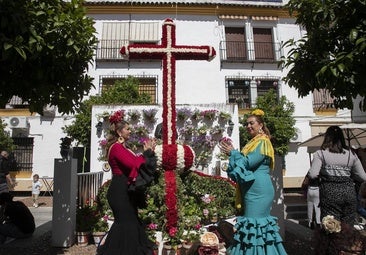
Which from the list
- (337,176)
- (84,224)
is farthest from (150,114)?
(337,176)

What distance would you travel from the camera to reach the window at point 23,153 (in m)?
17.2

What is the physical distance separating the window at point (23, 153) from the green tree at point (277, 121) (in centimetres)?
1009

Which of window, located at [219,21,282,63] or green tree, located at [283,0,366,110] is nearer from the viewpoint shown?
green tree, located at [283,0,366,110]

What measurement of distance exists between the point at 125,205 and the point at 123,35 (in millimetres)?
15628

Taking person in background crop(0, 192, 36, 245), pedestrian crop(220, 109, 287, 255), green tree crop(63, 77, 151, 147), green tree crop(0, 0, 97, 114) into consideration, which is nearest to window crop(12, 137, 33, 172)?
green tree crop(63, 77, 151, 147)

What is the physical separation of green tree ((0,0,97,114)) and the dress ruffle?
121 inches

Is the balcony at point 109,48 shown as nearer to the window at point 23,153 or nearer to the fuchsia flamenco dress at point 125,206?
the window at point 23,153

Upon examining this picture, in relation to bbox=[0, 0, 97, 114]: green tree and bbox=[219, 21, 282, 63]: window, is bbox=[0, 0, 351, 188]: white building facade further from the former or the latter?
bbox=[0, 0, 97, 114]: green tree

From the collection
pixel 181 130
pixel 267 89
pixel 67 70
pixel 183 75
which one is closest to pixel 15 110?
pixel 183 75

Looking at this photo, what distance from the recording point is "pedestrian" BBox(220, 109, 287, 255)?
348 centimetres

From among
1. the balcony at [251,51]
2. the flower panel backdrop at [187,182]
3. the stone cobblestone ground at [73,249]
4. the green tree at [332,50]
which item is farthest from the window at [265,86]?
the green tree at [332,50]

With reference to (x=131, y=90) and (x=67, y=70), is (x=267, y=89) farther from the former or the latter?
(x=67, y=70)

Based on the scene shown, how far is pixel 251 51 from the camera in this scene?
1862cm

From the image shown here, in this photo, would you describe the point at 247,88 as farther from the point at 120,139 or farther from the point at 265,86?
the point at 120,139
